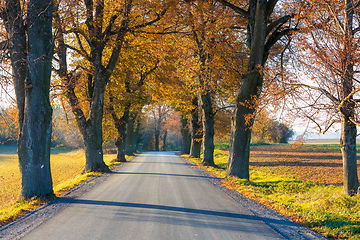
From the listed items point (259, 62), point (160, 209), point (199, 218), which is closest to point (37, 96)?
point (160, 209)

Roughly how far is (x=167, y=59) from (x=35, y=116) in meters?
11.9

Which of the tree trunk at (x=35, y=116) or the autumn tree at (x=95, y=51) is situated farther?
the autumn tree at (x=95, y=51)

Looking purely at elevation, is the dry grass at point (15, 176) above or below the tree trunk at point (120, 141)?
below

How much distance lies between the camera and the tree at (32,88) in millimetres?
8148

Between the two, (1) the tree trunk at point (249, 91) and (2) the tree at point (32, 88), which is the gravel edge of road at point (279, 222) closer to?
(1) the tree trunk at point (249, 91)

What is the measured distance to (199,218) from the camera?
20.1 ft

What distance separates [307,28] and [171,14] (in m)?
7.22

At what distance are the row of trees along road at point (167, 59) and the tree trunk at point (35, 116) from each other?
30 mm

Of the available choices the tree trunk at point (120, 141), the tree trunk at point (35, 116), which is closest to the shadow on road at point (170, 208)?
the tree trunk at point (35, 116)

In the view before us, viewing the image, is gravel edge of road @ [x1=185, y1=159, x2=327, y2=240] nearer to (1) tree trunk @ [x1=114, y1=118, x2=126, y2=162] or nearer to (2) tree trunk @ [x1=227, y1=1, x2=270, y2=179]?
(2) tree trunk @ [x1=227, y1=1, x2=270, y2=179]

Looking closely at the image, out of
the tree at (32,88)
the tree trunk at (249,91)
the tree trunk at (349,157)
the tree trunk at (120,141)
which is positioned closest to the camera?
the tree at (32,88)

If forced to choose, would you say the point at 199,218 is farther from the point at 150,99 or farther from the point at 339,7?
the point at 150,99

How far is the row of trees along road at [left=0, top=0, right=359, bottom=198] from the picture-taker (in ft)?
26.7

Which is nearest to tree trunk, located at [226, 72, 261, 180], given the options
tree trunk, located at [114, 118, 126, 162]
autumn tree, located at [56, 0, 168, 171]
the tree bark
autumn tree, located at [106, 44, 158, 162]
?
autumn tree, located at [56, 0, 168, 171]
